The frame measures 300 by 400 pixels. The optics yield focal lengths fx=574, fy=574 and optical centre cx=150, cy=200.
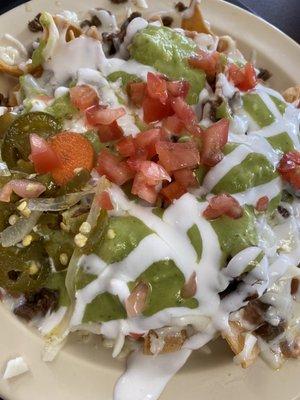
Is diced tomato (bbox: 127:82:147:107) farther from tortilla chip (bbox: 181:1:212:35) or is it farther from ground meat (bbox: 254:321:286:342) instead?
ground meat (bbox: 254:321:286:342)

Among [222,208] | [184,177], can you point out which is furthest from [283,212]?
[184,177]

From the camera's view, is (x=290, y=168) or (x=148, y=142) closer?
(x=148, y=142)

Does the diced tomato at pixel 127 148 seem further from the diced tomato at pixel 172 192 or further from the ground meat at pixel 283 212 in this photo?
the ground meat at pixel 283 212

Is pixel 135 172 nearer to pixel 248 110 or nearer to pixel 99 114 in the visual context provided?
pixel 99 114

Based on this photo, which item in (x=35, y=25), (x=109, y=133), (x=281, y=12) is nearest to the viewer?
(x=109, y=133)

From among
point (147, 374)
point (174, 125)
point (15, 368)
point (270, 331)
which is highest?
point (174, 125)

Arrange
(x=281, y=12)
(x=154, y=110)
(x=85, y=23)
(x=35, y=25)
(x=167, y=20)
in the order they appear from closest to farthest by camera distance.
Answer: (x=154, y=110), (x=35, y=25), (x=85, y=23), (x=167, y=20), (x=281, y=12)

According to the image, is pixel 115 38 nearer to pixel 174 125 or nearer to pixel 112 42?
pixel 112 42

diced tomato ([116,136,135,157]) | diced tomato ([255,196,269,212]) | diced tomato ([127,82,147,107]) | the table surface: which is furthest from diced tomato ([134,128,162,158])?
the table surface
